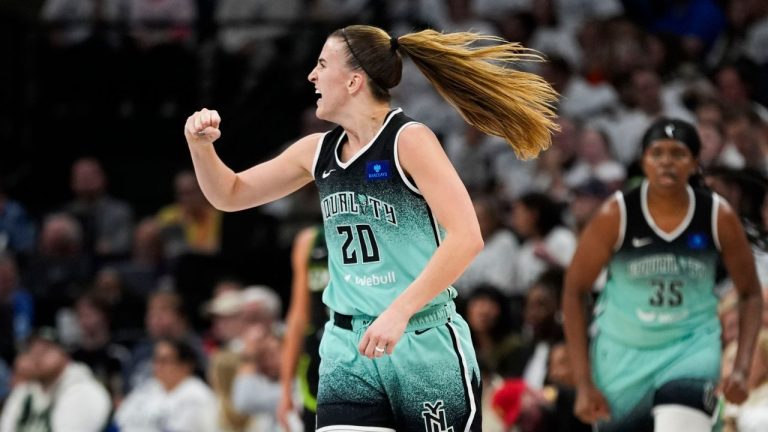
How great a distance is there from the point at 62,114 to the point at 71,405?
4.53 m

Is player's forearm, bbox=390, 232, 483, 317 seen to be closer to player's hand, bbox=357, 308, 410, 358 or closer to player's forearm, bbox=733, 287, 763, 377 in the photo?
player's hand, bbox=357, 308, 410, 358

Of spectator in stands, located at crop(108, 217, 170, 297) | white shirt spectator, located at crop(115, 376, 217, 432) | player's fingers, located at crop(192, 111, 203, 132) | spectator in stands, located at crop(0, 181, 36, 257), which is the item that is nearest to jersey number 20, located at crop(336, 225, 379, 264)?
player's fingers, located at crop(192, 111, 203, 132)

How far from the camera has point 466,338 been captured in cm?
503

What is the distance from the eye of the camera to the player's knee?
245 inches

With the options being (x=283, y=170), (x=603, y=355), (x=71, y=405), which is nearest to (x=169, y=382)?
(x=71, y=405)

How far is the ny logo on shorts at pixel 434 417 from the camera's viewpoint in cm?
489

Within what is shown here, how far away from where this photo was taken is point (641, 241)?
6508mm

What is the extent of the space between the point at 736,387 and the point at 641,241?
76cm

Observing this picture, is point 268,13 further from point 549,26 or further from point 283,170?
point 283,170

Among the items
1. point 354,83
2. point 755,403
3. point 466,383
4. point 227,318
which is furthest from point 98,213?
point 466,383

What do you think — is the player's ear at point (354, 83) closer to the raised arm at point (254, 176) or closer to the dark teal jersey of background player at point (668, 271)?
the raised arm at point (254, 176)

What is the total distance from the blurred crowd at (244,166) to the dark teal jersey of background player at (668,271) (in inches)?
38.8

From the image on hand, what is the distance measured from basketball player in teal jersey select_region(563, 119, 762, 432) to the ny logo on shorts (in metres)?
1.73

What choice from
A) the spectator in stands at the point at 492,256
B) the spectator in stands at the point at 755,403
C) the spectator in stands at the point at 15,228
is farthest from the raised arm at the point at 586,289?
the spectator in stands at the point at 15,228
